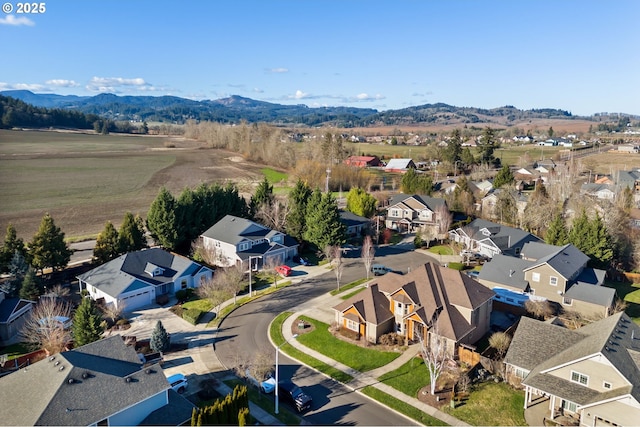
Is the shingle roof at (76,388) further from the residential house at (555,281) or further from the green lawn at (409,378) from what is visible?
the residential house at (555,281)

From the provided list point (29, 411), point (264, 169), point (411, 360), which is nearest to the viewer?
point (29, 411)

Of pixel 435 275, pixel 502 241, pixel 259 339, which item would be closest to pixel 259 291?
pixel 259 339

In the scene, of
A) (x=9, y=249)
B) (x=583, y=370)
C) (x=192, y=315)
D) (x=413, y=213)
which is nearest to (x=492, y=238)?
(x=413, y=213)

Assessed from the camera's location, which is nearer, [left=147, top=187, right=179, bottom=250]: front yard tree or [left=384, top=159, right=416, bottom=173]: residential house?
[left=147, top=187, right=179, bottom=250]: front yard tree

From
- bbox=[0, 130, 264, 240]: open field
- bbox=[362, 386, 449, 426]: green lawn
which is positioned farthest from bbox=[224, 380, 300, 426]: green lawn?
bbox=[0, 130, 264, 240]: open field

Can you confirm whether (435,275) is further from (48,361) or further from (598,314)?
(48,361)

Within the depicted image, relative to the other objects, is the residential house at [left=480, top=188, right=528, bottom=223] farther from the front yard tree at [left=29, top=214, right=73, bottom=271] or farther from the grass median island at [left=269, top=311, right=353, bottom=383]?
the front yard tree at [left=29, top=214, right=73, bottom=271]
